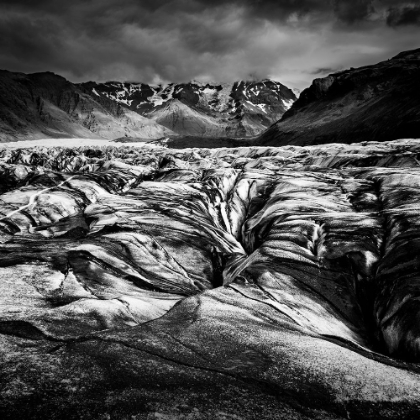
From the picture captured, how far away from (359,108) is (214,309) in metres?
122

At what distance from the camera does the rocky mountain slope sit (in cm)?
414

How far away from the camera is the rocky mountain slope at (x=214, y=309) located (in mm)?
4137

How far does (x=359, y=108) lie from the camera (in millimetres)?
111125

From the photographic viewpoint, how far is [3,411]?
3.53 meters

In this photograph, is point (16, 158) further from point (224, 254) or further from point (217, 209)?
point (224, 254)

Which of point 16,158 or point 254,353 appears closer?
point 254,353

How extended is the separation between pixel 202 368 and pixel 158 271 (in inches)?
254

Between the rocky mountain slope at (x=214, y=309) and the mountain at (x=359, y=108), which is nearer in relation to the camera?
the rocky mountain slope at (x=214, y=309)

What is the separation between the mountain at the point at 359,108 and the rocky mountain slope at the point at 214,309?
72.3 metres

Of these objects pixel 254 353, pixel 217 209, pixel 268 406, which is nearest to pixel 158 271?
pixel 254 353

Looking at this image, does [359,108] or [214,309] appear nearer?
[214,309]

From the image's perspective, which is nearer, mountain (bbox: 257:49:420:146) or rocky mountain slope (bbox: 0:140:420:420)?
rocky mountain slope (bbox: 0:140:420:420)

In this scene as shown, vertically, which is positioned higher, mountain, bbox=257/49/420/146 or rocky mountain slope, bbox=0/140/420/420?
mountain, bbox=257/49/420/146

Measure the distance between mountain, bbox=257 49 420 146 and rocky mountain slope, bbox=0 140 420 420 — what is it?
7233cm
